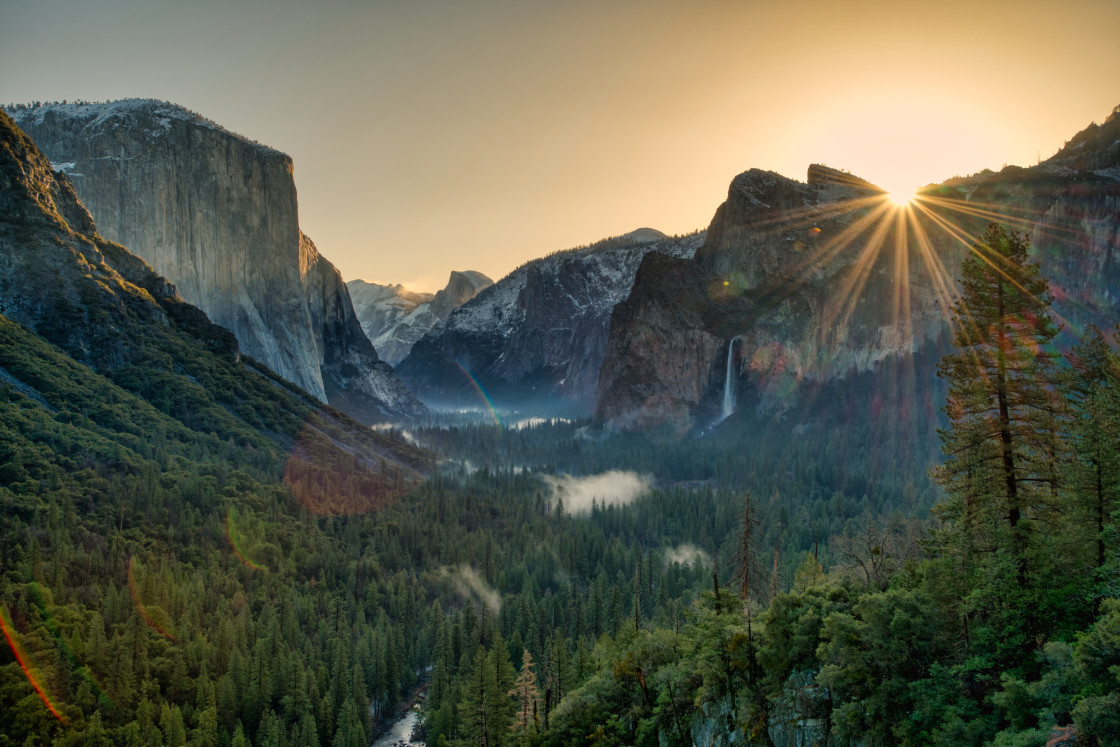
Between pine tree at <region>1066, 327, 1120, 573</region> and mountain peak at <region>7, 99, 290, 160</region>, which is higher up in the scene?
mountain peak at <region>7, 99, 290, 160</region>

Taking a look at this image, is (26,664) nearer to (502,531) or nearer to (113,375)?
(502,531)

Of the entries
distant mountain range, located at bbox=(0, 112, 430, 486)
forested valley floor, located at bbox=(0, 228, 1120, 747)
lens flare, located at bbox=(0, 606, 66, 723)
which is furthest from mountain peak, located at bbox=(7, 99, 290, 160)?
lens flare, located at bbox=(0, 606, 66, 723)

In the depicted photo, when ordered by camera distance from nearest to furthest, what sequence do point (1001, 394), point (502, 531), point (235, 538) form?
point (1001, 394), point (235, 538), point (502, 531)

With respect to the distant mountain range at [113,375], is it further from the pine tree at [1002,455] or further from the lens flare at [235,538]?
the pine tree at [1002,455]

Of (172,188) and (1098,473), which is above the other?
(172,188)

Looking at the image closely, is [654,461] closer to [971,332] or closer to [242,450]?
[242,450]

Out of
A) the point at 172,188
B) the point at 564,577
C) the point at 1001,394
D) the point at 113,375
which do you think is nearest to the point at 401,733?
the point at 564,577

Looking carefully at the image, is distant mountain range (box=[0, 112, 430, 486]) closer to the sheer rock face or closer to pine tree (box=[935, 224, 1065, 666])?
the sheer rock face

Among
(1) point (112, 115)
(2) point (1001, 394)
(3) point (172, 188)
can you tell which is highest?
(1) point (112, 115)

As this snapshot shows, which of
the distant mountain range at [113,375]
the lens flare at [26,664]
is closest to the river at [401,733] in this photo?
the lens flare at [26,664]

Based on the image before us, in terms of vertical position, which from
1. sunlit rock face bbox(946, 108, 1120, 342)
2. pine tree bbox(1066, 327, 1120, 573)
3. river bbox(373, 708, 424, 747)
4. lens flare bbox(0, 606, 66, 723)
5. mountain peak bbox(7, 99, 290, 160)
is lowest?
river bbox(373, 708, 424, 747)

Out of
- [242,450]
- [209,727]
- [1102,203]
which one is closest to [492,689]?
[209,727]
